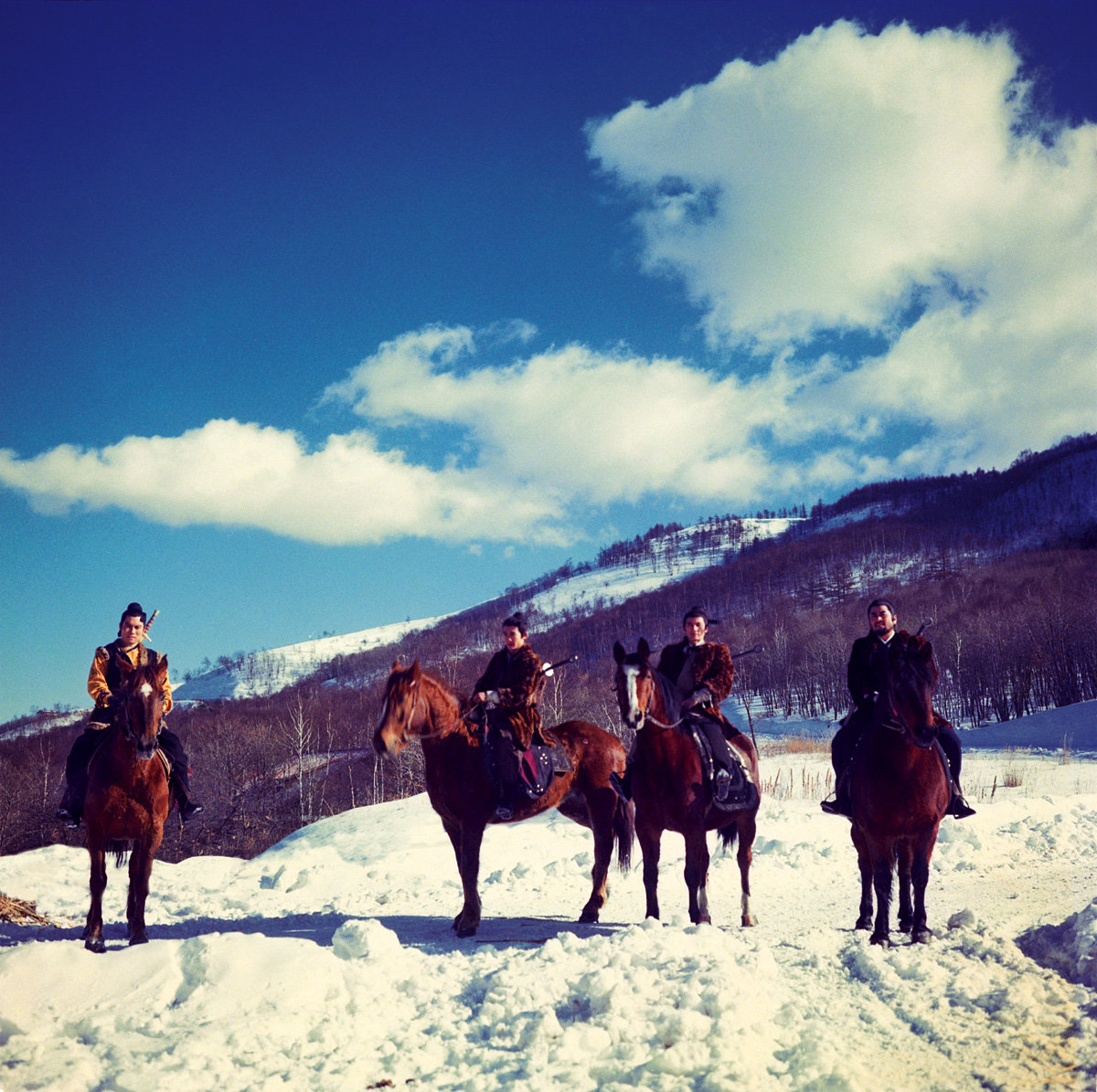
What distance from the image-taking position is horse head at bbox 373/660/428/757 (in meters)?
7.30

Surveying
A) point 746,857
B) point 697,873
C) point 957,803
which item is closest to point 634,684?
point 697,873

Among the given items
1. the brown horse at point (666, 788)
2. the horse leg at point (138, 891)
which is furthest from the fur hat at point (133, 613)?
the brown horse at point (666, 788)

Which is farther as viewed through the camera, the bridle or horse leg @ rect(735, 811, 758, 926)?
horse leg @ rect(735, 811, 758, 926)

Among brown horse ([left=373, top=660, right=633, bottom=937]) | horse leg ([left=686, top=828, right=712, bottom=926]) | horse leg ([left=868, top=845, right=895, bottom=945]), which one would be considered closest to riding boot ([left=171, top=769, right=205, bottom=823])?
brown horse ([left=373, top=660, right=633, bottom=937])

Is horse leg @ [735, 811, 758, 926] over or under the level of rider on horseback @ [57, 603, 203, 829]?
under

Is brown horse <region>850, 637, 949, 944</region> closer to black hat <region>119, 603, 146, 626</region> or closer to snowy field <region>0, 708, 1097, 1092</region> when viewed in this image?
snowy field <region>0, 708, 1097, 1092</region>

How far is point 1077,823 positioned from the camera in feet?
41.7

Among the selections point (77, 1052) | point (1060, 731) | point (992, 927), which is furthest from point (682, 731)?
point (1060, 731)

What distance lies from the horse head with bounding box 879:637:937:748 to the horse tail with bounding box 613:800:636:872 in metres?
3.06

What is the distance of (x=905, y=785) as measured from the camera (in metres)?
6.77

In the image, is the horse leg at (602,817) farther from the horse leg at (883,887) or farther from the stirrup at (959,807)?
the stirrup at (959,807)

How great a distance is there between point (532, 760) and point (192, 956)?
11.0ft

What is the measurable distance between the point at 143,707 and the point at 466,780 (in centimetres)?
295

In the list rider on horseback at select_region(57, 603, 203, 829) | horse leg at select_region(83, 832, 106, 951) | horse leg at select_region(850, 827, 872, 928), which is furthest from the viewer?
rider on horseback at select_region(57, 603, 203, 829)
